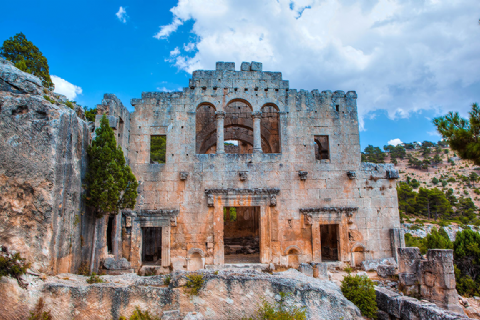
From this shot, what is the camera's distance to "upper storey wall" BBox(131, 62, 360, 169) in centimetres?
1459

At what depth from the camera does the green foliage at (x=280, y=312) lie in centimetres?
664

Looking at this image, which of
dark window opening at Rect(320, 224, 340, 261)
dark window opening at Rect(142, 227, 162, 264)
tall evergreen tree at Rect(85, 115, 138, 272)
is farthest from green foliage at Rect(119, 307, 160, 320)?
dark window opening at Rect(320, 224, 340, 261)

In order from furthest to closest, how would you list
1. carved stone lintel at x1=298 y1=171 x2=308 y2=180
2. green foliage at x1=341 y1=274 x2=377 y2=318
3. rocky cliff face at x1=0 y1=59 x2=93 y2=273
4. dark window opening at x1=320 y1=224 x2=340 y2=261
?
dark window opening at x1=320 y1=224 x2=340 y2=261 → carved stone lintel at x1=298 y1=171 x2=308 y2=180 → green foliage at x1=341 y1=274 x2=377 y2=318 → rocky cliff face at x1=0 y1=59 x2=93 y2=273

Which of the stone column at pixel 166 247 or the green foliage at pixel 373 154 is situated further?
the green foliage at pixel 373 154

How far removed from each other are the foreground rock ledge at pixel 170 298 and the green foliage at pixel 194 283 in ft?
0.30

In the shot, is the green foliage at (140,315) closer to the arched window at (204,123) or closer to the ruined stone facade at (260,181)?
the ruined stone facade at (260,181)

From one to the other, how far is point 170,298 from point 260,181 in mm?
7954

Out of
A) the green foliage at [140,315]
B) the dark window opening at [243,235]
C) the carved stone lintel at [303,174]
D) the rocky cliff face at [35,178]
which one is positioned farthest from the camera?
the dark window opening at [243,235]

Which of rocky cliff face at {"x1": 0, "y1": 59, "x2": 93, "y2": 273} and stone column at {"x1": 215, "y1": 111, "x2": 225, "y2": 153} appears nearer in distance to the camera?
rocky cliff face at {"x1": 0, "y1": 59, "x2": 93, "y2": 273}

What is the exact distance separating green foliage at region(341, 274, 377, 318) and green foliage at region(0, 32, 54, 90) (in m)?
20.3

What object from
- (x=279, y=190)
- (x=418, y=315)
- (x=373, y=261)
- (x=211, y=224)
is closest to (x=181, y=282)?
(x=418, y=315)

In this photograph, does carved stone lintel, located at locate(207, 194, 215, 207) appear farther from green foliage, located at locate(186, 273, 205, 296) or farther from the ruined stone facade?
green foliage, located at locate(186, 273, 205, 296)

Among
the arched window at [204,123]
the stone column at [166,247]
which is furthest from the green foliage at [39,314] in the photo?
the arched window at [204,123]

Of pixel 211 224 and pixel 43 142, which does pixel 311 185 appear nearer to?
pixel 211 224
